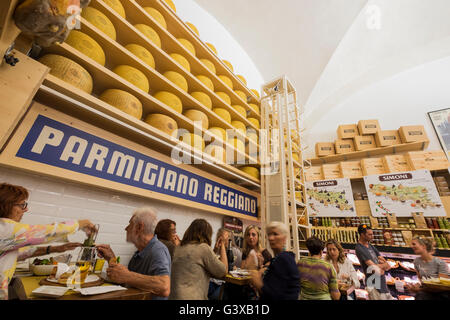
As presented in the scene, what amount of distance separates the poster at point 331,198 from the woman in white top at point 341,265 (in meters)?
2.35

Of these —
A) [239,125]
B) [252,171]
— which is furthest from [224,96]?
[252,171]

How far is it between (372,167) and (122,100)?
20.0ft

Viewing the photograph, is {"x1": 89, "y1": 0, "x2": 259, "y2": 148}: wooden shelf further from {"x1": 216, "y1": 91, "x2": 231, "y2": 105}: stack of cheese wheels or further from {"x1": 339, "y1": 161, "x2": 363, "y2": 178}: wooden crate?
{"x1": 339, "y1": 161, "x2": 363, "y2": 178}: wooden crate

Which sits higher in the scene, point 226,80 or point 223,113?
point 226,80

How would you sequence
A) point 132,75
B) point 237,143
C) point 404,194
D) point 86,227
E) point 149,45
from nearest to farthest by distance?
point 86,227
point 132,75
point 149,45
point 237,143
point 404,194

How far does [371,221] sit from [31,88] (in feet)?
20.5

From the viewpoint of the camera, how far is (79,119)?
191 centimetres

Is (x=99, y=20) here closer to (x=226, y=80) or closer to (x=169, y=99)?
(x=169, y=99)

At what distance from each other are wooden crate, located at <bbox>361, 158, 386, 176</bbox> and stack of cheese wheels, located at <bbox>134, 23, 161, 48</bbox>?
577cm

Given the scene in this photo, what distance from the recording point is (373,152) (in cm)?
575

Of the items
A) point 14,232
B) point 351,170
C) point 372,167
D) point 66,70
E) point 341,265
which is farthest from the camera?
point 351,170

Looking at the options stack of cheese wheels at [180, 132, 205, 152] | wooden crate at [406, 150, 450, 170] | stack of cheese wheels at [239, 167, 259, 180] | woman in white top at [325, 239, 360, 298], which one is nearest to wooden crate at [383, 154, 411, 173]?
wooden crate at [406, 150, 450, 170]

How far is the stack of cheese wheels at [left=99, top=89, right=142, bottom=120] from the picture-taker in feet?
6.36
